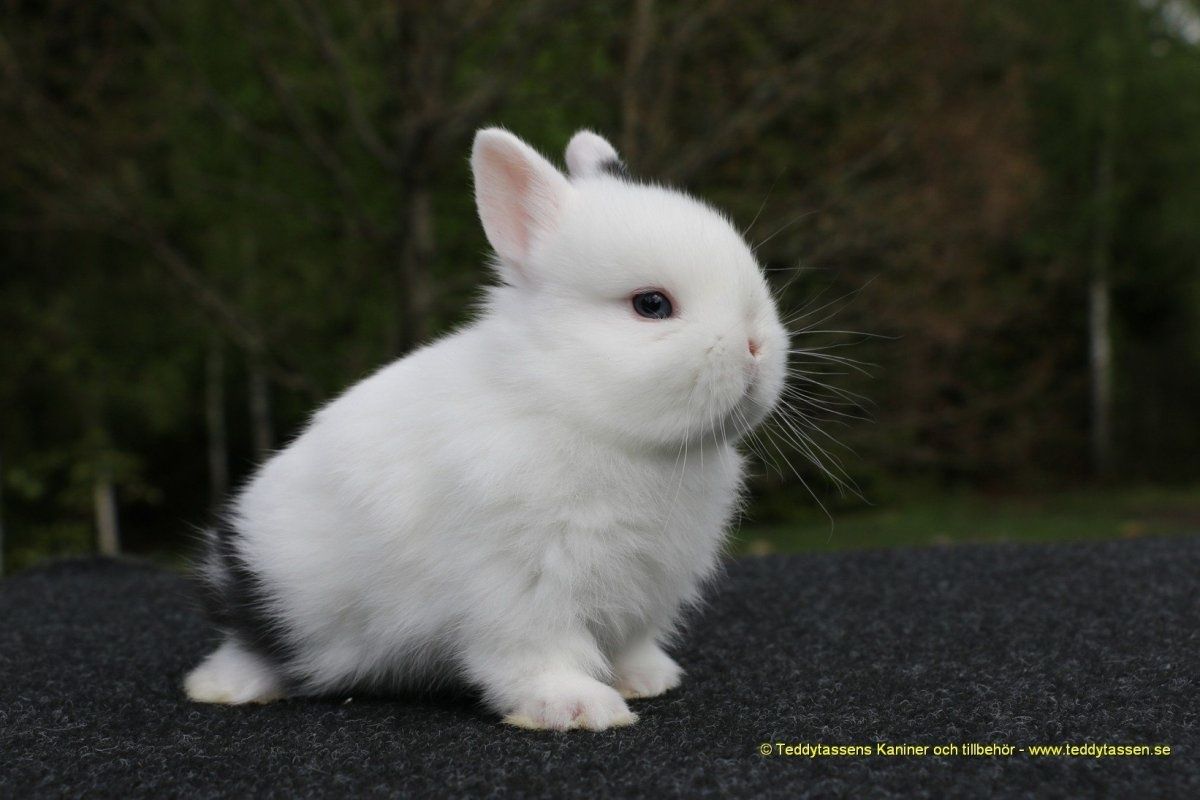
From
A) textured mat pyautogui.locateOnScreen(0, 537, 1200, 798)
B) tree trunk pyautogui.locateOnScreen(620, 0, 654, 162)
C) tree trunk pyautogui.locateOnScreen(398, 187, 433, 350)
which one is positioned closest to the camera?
textured mat pyautogui.locateOnScreen(0, 537, 1200, 798)

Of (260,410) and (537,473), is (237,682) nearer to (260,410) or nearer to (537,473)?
(537,473)

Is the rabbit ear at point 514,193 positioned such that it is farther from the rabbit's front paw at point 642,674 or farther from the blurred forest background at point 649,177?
the blurred forest background at point 649,177

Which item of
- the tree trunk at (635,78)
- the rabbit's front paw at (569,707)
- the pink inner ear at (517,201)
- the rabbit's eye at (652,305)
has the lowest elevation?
the rabbit's front paw at (569,707)

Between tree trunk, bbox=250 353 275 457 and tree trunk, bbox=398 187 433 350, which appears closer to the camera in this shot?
tree trunk, bbox=398 187 433 350

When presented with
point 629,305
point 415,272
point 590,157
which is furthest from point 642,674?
point 415,272

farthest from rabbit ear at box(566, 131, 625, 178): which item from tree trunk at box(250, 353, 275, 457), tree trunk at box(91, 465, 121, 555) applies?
tree trunk at box(250, 353, 275, 457)

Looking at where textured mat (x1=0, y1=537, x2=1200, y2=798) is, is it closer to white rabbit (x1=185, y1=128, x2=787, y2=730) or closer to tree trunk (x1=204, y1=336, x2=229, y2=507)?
white rabbit (x1=185, y1=128, x2=787, y2=730)

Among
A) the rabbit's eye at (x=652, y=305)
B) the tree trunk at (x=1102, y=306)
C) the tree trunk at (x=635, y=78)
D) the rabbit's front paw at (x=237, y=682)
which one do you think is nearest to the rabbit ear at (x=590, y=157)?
the rabbit's eye at (x=652, y=305)

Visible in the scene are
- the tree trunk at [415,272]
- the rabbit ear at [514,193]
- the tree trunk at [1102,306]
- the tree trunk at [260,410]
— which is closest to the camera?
the rabbit ear at [514,193]
